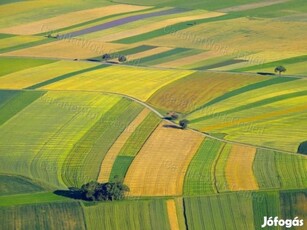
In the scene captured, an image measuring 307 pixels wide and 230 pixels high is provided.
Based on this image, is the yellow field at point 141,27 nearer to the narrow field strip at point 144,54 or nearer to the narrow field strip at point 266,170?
the narrow field strip at point 144,54

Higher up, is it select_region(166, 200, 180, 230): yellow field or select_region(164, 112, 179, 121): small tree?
select_region(164, 112, 179, 121): small tree

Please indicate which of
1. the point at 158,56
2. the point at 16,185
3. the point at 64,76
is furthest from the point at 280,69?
the point at 16,185

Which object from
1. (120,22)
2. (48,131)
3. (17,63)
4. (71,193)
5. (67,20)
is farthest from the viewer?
(67,20)

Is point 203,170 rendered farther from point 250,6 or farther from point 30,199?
point 250,6

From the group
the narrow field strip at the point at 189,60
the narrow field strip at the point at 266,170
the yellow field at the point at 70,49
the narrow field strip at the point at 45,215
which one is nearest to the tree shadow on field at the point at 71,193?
the narrow field strip at the point at 45,215

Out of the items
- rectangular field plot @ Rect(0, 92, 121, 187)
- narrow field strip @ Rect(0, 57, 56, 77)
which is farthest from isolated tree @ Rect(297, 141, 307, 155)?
narrow field strip @ Rect(0, 57, 56, 77)

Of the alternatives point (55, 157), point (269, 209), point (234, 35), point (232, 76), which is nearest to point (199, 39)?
point (234, 35)

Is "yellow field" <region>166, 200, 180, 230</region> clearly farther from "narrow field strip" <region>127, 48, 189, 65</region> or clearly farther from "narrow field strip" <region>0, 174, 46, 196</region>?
"narrow field strip" <region>127, 48, 189, 65</region>
